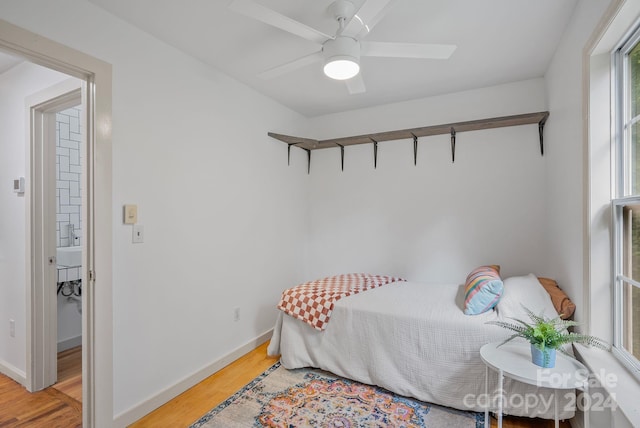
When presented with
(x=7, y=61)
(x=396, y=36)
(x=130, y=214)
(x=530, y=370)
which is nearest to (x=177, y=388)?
(x=130, y=214)

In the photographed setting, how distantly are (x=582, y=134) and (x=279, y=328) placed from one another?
2455mm

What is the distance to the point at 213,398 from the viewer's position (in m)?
2.19

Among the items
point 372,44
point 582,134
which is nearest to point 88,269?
point 372,44

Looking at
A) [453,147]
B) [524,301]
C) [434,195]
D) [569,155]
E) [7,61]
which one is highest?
[7,61]

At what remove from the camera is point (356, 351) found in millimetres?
2316

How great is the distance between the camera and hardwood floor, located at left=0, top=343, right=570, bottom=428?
194 centimetres

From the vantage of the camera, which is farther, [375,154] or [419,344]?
[375,154]

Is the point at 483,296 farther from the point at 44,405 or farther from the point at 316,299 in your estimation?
the point at 44,405

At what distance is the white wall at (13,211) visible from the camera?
2367mm

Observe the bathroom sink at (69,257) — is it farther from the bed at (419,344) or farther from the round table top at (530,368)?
the round table top at (530,368)

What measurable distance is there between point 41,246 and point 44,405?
106cm

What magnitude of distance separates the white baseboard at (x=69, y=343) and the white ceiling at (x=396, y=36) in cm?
284

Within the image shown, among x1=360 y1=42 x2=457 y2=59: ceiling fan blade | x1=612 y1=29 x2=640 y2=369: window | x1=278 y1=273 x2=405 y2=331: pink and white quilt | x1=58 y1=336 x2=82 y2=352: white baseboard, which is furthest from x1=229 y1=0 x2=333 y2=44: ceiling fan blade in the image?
x1=58 y1=336 x2=82 y2=352: white baseboard

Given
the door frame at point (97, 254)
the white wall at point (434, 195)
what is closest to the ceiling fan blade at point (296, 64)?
the door frame at point (97, 254)
